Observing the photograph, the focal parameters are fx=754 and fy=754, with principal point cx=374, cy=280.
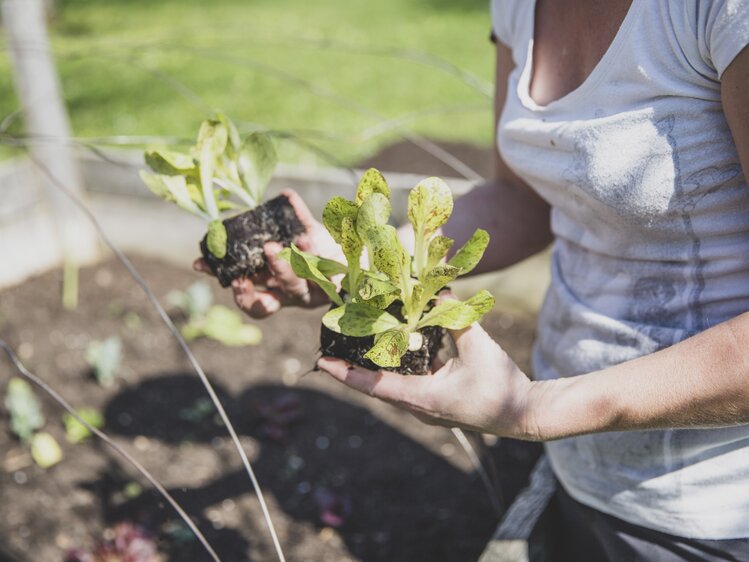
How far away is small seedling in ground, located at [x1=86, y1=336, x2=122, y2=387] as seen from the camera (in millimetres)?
2340

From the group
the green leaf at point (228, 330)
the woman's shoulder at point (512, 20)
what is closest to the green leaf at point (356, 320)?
the woman's shoulder at point (512, 20)

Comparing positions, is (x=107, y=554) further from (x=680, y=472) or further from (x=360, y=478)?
(x=680, y=472)

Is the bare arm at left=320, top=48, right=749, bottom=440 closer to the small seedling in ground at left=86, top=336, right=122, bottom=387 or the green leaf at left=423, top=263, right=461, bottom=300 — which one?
the green leaf at left=423, top=263, right=461, bottom=300

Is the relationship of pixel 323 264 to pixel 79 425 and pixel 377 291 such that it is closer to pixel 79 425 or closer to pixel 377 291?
pixel 377 291

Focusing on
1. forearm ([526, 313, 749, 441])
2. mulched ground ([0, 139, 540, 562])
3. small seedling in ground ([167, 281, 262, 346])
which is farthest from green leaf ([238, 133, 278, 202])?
small seedling in ground ([167, 281, 262, 346])

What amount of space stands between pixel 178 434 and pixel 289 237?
3.97 feet

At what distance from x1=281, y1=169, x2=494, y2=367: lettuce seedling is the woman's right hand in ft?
0.45

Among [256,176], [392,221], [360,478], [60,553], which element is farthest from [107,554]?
[392,221]

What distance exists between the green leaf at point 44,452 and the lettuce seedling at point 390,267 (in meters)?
1.45

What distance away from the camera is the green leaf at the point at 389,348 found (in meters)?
0.93

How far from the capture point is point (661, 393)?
85cm

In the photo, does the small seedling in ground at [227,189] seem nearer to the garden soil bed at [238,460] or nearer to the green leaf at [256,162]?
the green leaf at [256,162]

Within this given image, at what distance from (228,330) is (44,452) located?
0.74 meters

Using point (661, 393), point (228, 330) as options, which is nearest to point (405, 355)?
point (661, 393)
